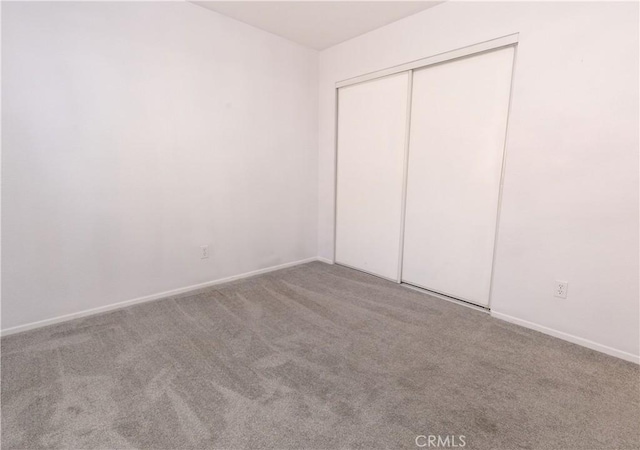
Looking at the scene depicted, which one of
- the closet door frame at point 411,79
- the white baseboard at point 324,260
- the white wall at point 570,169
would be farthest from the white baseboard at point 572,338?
the white baseboard at point 324,260

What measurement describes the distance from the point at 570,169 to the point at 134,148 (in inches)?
122

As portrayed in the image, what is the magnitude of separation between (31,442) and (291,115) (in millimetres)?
3136

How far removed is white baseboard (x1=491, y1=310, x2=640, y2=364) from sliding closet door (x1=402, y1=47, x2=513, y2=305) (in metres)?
0.21

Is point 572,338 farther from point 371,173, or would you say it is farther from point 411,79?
point 411,79

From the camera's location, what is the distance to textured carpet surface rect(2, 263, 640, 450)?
4.38ft

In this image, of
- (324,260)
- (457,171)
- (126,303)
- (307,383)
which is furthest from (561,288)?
(126,303)

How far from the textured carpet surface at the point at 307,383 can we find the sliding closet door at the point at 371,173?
0.94 m

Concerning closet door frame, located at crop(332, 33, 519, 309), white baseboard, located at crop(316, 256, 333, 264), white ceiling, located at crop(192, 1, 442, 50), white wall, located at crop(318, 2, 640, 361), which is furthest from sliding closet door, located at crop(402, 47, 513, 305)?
white baseboard, located at crop(316, 256, 333, 264)

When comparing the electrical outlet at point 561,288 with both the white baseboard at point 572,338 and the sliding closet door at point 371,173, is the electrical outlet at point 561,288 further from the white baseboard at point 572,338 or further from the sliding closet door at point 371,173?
the sliding closet door at point 371,173

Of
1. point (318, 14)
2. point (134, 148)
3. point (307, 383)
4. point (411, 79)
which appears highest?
point (318, 14)

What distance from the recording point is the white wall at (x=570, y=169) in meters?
1.82

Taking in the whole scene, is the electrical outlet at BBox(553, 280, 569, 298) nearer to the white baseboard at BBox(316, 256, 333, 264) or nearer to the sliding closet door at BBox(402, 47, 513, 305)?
the sliding closet door at BBox(402, 47, 513, 305)

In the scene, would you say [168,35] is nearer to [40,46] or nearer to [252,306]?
[40,46]

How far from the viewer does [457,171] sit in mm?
2590
